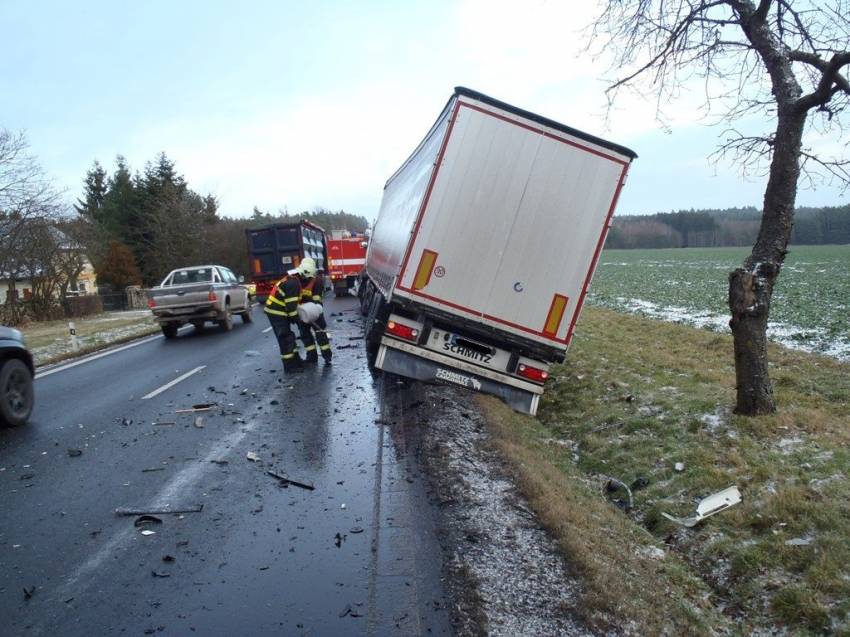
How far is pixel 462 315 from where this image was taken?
24.9 ft

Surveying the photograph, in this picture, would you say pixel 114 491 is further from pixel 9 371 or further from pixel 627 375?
pixel 627 375

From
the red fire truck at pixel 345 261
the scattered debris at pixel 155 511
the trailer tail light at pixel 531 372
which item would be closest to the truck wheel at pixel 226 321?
the trailer tail light at pixel 531 372

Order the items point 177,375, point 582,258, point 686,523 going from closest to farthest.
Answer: point 686,523
point 582,258
point 177,375

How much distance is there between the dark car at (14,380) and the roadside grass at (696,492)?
5.93 meters

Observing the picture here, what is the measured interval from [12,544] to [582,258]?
6080 millimetres

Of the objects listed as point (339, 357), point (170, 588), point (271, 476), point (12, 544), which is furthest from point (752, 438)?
point (339, 357)

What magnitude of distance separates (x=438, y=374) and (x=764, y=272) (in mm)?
3884

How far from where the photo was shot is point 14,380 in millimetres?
7910

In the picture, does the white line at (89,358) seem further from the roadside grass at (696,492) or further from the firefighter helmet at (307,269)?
the roadside grass at (696,492)

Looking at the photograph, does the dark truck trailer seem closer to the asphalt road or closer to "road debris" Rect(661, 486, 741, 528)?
the asphalt road

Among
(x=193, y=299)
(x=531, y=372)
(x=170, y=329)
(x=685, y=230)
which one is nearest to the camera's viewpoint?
(x=531, y=372)

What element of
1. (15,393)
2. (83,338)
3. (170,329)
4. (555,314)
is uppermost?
(555,314)

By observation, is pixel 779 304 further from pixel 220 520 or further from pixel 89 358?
pixel 220 520

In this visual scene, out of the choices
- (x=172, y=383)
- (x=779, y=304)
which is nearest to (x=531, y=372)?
(x=172, y=383)
